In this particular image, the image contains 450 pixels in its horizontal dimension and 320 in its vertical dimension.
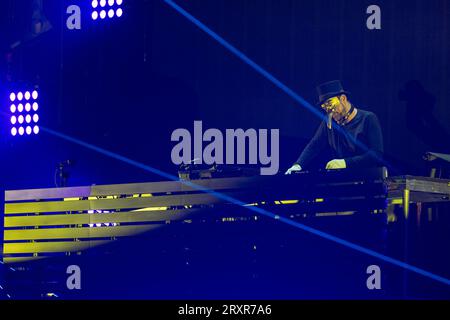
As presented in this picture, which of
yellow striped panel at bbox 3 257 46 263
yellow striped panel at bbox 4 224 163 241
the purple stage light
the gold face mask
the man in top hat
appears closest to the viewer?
yellow striped panel at bbox 4 224 163 241

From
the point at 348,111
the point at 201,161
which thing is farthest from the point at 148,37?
the point at 348,111

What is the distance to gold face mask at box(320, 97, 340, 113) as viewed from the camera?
871 cm

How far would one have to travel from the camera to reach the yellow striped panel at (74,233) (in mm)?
8438

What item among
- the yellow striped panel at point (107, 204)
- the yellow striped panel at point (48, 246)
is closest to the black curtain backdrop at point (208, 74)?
the yellow striped panel at point (107, 204)

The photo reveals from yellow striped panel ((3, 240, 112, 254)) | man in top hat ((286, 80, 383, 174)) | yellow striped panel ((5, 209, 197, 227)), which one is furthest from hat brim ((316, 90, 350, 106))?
→ yellow striped panel ((3, 240, 112, 254))

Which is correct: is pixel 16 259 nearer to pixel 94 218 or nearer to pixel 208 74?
pixel 94 218

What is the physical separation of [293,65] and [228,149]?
970mm

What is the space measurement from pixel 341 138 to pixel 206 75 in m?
1.45

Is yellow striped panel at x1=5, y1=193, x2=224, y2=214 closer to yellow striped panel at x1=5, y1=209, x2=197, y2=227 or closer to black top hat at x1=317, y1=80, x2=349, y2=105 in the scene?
yellow striped panel at x1=5, y1=209, x2=197, y2=227

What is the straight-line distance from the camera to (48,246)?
8797 millimetres

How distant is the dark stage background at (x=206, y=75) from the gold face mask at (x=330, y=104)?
0.39ft

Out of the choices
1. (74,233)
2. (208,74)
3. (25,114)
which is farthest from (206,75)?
(25,114)

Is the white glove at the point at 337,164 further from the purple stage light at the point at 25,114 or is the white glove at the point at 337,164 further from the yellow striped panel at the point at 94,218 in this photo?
the purple stage light at the point at 25,114

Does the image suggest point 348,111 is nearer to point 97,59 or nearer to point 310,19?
point 310,19
